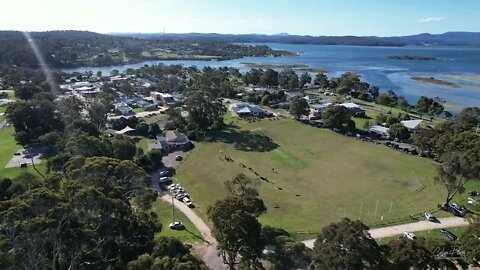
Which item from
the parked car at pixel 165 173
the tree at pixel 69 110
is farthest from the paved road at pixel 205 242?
the tree at pixel 69 110

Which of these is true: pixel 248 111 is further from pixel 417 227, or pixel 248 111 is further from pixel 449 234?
pixel 449 234

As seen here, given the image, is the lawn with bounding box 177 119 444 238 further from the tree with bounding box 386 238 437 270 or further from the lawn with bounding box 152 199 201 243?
the tree with bounding box 386 238 437 270

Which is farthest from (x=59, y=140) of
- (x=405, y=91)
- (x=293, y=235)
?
(x=405, y=91)

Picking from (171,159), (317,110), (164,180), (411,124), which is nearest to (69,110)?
(171,159)

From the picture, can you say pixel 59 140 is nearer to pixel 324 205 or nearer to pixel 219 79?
pixel 324 205

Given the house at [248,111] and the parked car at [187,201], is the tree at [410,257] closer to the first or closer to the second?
the parked car at [187,201]
